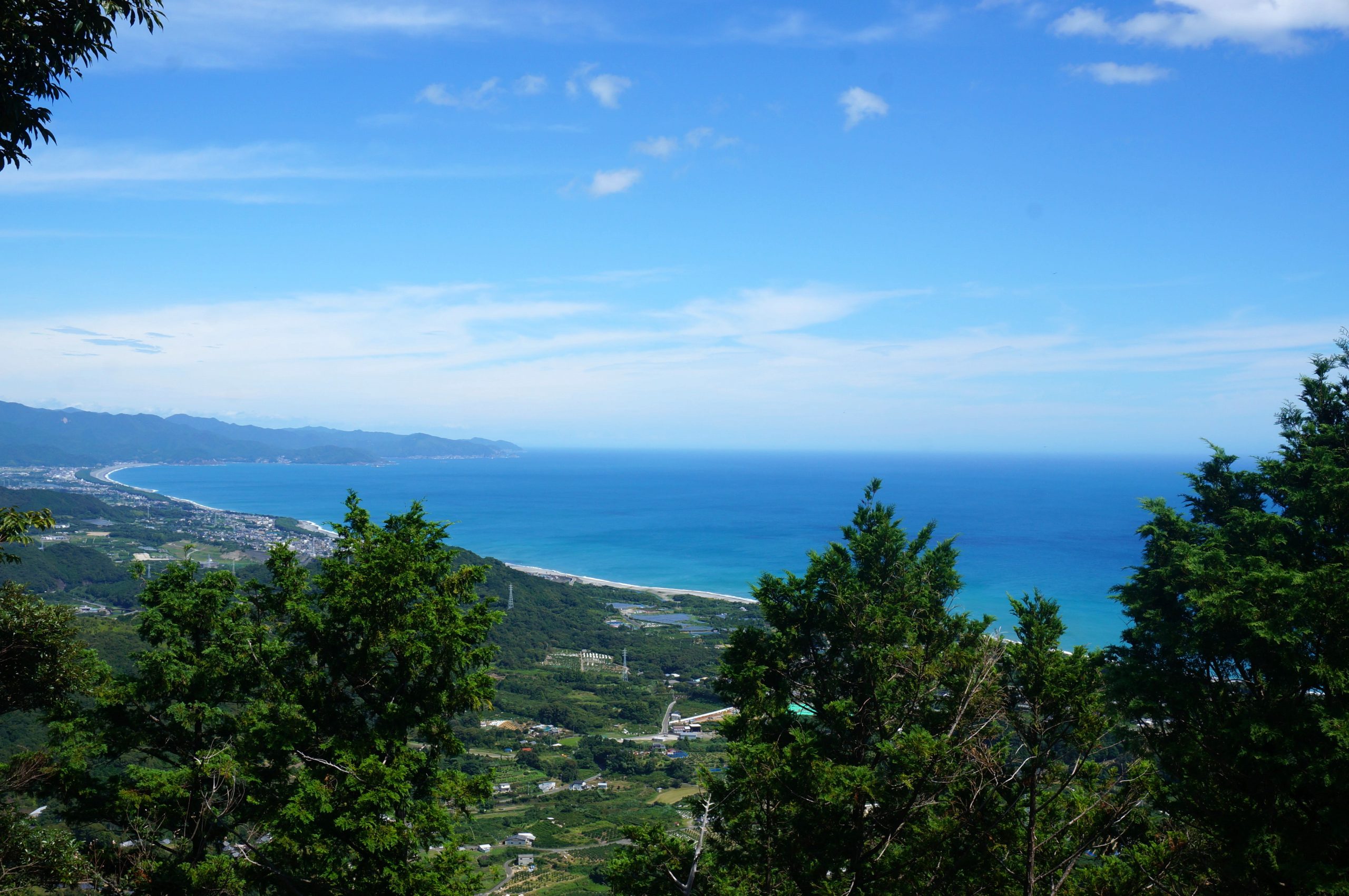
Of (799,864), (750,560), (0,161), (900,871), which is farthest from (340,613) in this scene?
(750,560)

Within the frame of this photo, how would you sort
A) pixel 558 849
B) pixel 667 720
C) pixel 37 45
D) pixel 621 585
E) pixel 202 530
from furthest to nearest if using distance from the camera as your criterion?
A: 1. pixel 202 530
2. pixel 621 585
3. pixel 667 720
4. pixel 558 849
5. pixel 37 45

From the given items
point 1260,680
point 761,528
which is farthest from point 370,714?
point 761,528

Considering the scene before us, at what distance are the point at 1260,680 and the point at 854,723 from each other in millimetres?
4814

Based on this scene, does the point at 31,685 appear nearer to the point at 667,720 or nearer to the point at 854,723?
the point at 854,723

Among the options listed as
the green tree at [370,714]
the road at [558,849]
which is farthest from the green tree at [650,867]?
the road at [558,849]

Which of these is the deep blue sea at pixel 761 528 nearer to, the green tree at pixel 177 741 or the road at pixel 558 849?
the road at pixel 558 849

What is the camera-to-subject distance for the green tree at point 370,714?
9328 millimetres

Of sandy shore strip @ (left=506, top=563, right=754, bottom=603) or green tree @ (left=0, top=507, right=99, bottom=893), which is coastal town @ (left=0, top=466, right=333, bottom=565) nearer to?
sandy shore strip @ (left=506, top=563, right=754, bottom=603)

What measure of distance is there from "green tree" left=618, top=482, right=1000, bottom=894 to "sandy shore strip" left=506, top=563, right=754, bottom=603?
69530 millimetres

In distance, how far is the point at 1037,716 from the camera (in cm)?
748

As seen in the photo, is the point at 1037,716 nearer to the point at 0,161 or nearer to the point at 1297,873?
the point at 1297,873

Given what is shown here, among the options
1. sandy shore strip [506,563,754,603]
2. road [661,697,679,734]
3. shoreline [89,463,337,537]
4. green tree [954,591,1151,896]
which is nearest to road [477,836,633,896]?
road [661,697,679,734]

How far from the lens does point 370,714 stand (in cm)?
1055

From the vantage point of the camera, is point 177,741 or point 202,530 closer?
point 177,741
